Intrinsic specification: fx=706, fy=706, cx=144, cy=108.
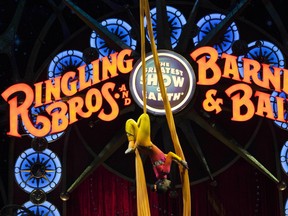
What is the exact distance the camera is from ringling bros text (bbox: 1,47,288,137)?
37.9ft

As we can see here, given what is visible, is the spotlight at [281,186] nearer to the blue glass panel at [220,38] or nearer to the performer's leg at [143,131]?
the blue glass panel at [220,38]

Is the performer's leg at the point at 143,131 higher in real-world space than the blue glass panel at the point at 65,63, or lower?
lower

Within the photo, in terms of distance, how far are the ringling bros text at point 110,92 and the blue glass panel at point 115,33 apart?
2.34 feet

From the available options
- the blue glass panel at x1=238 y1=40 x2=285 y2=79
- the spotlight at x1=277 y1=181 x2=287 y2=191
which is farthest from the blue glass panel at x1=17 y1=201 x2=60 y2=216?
the blue glass panel at x1=238 y1=40 x2=285 y2=79

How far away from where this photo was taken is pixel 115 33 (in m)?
12.9

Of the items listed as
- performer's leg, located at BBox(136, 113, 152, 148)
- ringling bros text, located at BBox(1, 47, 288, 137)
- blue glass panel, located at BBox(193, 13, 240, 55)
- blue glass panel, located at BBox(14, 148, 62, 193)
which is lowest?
blue glass panel, located at BBox(14, 148, 62, 193)

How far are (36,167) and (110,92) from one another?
183 cm

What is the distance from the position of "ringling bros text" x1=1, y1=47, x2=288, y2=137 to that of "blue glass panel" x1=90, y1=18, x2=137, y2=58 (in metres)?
0.71

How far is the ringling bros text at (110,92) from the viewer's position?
11539 millimetres

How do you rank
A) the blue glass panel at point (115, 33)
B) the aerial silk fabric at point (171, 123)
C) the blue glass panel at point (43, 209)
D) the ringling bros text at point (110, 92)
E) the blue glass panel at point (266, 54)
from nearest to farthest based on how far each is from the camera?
the aerial silk fabric at point (171, 123)
the ringling bros text at point (110, 92)
the blue glass panel at point (43, 209)
the blue glass panel at point (266, 54)
the blue glass panel at point (115, 33)

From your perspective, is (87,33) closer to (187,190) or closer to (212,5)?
(212,5)

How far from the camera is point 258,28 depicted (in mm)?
12820

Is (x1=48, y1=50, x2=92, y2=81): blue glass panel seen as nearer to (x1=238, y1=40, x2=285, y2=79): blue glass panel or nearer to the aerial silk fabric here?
(x1=238, y1=40, x2=285, y2=79): blue glass panel

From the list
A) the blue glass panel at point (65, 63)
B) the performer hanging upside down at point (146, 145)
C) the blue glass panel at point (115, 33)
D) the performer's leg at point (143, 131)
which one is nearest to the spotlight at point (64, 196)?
the blue glass panel at point (65, 63)
